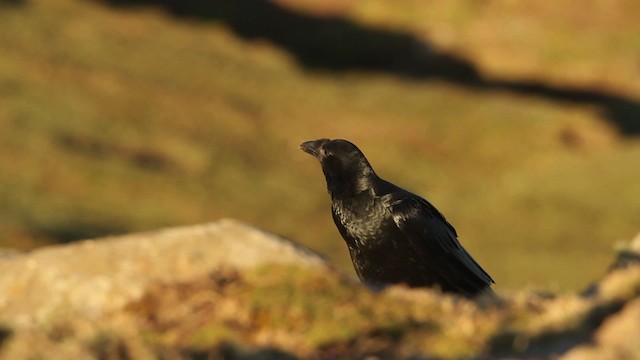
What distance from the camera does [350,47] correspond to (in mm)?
70938

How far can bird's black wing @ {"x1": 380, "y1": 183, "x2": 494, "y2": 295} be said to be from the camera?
1382 centimetres

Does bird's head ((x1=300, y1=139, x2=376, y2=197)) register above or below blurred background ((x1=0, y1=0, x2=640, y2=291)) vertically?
below

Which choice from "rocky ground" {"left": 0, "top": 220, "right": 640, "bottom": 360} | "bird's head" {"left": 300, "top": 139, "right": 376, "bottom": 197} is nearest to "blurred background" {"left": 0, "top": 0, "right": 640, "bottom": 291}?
"bird's head" {"left": 300, "top": 139, "right": 376, "bottom": 197}

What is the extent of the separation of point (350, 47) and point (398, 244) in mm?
57660

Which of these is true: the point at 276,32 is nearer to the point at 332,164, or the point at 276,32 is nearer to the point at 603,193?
the point at 603,193

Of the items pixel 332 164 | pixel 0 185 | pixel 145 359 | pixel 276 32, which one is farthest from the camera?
pixel 276 32

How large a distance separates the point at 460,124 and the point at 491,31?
49.1ft

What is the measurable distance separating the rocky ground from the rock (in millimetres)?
12

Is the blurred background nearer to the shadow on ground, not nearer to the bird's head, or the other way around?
the shadow on ground

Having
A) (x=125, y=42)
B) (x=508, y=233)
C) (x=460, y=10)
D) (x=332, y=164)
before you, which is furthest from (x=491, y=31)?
(x=332, y=164)

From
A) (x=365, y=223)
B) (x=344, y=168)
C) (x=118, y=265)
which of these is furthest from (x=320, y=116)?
(x=118, y=265)

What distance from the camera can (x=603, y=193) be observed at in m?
51.1

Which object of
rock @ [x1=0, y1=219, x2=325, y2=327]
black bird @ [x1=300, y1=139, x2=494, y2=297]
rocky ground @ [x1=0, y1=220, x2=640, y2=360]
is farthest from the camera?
black bird @ [x1=300, y1=139, x2=494, y2=297]

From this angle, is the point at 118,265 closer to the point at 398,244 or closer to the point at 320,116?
the point at 398,244
